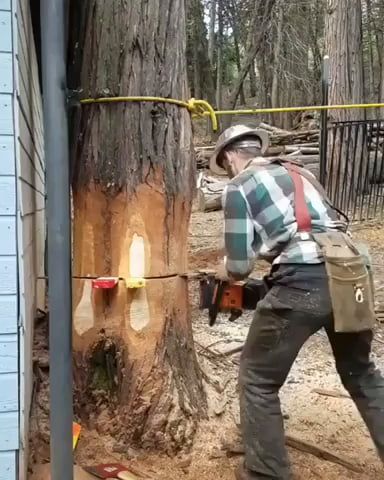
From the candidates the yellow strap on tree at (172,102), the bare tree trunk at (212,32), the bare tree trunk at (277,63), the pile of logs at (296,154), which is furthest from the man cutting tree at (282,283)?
the bare tree trunk at (212,32)

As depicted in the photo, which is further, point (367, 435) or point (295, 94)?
point (295, 94)

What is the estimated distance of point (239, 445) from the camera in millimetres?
3576

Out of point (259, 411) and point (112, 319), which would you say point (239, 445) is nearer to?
point (259, 411)

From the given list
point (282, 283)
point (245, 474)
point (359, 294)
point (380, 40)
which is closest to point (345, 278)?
point (359, 294)

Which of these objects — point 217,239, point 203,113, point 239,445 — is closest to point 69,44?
point 203,113

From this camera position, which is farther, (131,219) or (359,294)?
(131,219)

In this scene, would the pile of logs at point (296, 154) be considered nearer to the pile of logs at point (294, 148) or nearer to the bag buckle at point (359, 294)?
the pile of logs at point (294, 148)

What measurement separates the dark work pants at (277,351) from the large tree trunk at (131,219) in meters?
0.46

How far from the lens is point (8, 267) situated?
265cm

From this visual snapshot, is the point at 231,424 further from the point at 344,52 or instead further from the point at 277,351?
the point at 344,52

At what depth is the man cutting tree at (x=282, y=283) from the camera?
3.13 m

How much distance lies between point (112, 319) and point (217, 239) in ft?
22.1

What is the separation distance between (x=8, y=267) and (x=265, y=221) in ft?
4.23

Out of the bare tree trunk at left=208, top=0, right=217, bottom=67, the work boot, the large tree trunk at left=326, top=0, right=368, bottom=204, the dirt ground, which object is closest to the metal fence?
the large tree trunk at left=326, top=0, right=368, bottom=204
